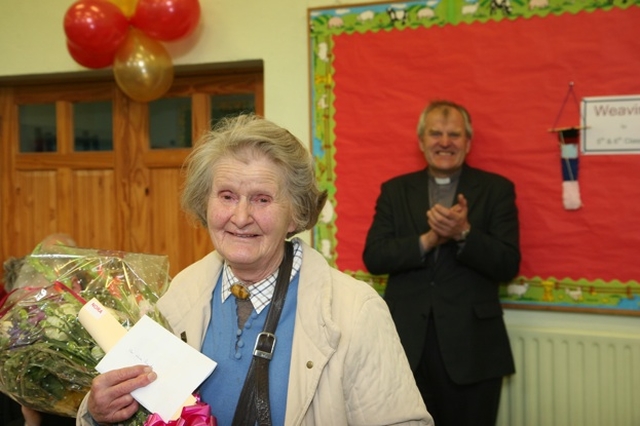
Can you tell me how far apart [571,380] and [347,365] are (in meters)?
1.79

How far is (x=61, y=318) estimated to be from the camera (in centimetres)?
134

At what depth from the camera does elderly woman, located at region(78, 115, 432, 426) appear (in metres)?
1.31

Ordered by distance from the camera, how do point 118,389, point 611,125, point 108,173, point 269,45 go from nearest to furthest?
point 118,389, point 611,125, point 269,45, point 108,173

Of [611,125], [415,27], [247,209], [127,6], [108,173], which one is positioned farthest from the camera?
[108,173]

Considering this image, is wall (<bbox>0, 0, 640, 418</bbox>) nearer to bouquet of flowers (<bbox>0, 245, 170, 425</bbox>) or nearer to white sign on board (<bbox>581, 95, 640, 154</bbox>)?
white sign on board (<bbox>581, 95, 640, 154</bbox>)

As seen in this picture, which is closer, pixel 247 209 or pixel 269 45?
pixel 247 209

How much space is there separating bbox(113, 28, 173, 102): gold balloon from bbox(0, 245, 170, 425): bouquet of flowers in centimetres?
167

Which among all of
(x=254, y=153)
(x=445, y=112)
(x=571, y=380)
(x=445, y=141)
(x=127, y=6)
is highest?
(x=127, y=6)

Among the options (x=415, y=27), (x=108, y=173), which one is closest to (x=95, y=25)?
(x=108, y=173)

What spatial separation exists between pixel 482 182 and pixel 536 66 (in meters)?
0.60

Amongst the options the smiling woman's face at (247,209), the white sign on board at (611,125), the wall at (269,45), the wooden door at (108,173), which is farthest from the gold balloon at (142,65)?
the white sign on board at (611,125)

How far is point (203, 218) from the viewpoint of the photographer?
1.56 metres

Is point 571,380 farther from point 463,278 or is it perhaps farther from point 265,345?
point 265,345

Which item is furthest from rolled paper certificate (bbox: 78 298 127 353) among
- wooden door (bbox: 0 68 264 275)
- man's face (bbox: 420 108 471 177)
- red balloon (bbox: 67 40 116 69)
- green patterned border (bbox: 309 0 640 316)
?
wooden door (bbox: 0 68 264 275)
